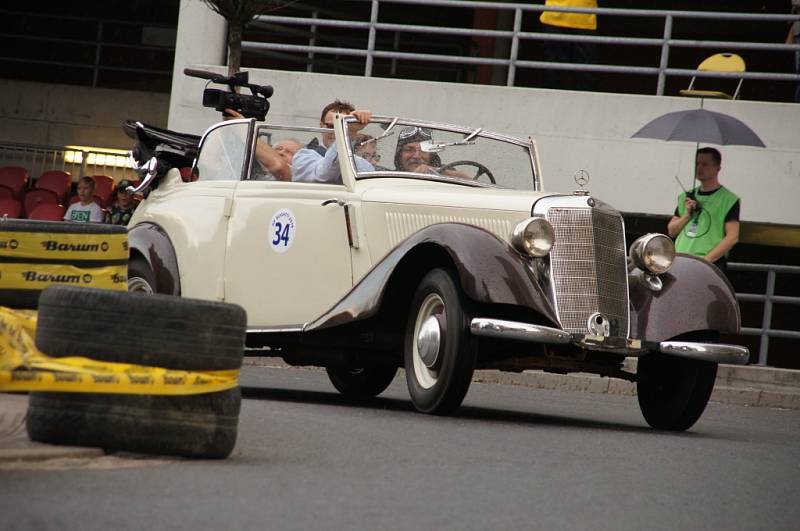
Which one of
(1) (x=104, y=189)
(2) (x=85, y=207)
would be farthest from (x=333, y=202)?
(1) (x=104, y=189)

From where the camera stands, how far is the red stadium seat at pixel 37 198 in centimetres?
1906

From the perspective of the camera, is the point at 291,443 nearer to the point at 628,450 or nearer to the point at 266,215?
the point at 628,450

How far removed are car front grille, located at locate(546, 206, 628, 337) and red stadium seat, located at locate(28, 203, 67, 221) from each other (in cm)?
1105

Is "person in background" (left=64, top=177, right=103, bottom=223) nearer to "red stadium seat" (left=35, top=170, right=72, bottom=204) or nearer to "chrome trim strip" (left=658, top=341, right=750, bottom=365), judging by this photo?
"red stadium seat" (left=35, top=170, right=72, bottom=204)

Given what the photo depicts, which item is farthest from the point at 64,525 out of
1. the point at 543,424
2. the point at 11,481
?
the point at 543,424

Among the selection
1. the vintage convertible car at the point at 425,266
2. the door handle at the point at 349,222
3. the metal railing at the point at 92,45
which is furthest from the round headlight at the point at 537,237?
the metal railing at the point at 92,45

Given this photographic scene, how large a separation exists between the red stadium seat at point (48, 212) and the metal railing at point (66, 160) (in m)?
2.15

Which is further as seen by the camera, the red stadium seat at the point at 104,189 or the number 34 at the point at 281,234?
the red stadium seat at the point at 104,189

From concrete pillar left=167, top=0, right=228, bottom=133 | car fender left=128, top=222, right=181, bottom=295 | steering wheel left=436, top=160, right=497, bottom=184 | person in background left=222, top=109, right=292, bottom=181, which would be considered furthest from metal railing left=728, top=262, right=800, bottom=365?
concrete pillar left=167, top=0, right=228, bottom=133

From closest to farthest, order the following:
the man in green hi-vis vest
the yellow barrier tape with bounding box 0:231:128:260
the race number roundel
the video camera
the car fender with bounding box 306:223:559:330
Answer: the yellow barrier tape with bounding box 0:231:128:260 < the car fender with bounding box 306:223:559:330 < the race number roundel < the video camera < the man in green hi-vis vest

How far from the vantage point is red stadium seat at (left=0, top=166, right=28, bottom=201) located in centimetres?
1961

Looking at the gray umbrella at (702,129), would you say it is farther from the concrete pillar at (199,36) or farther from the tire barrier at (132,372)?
the tire barrier at (132,372)

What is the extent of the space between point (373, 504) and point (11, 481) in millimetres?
1216

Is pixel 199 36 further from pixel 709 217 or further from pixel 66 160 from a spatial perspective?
pixel 709 217
